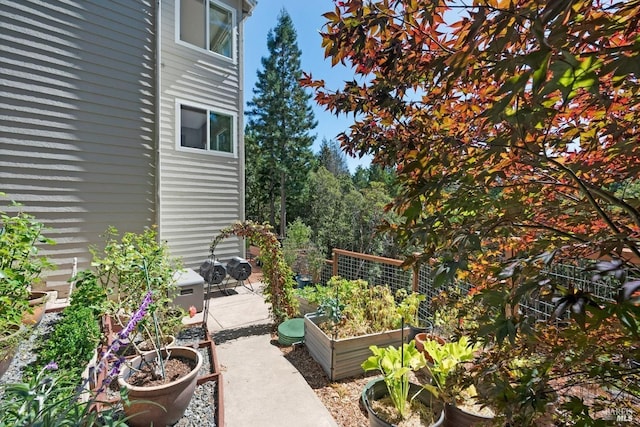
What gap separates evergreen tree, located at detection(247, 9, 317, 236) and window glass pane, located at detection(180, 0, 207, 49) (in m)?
11.4

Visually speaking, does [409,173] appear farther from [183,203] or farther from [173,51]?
[173,51]

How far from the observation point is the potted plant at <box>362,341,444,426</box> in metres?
2.41

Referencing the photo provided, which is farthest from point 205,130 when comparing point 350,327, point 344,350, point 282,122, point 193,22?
point 282,122

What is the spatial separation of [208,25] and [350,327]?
283 inches

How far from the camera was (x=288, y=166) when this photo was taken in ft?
61.3

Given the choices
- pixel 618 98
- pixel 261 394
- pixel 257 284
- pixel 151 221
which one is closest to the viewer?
pixel 618 98

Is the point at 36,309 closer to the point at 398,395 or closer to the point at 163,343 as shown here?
the point at 163,343

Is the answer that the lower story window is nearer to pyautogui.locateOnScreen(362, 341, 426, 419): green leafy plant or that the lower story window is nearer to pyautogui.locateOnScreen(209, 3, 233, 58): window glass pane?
pyautogui.locateOnScreen(209, 3, 233, 58): window glass pane

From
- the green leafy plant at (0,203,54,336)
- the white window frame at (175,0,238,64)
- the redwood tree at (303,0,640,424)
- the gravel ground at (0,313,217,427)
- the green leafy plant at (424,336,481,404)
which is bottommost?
the gravel ground at (0,313,217,427)

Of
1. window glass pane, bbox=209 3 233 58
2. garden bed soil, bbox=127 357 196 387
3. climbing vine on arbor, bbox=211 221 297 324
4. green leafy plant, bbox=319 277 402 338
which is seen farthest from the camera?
window glass pane, bbox=209 3 233 58

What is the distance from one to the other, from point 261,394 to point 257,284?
5.18 meters

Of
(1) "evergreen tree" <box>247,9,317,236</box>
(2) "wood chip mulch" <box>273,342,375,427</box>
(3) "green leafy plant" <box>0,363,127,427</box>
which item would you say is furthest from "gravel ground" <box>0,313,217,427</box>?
(1) "evergreen tree" <box>247,9,317,236</box>

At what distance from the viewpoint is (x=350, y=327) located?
376cm

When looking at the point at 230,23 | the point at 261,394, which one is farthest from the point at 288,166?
the point at 261,394
